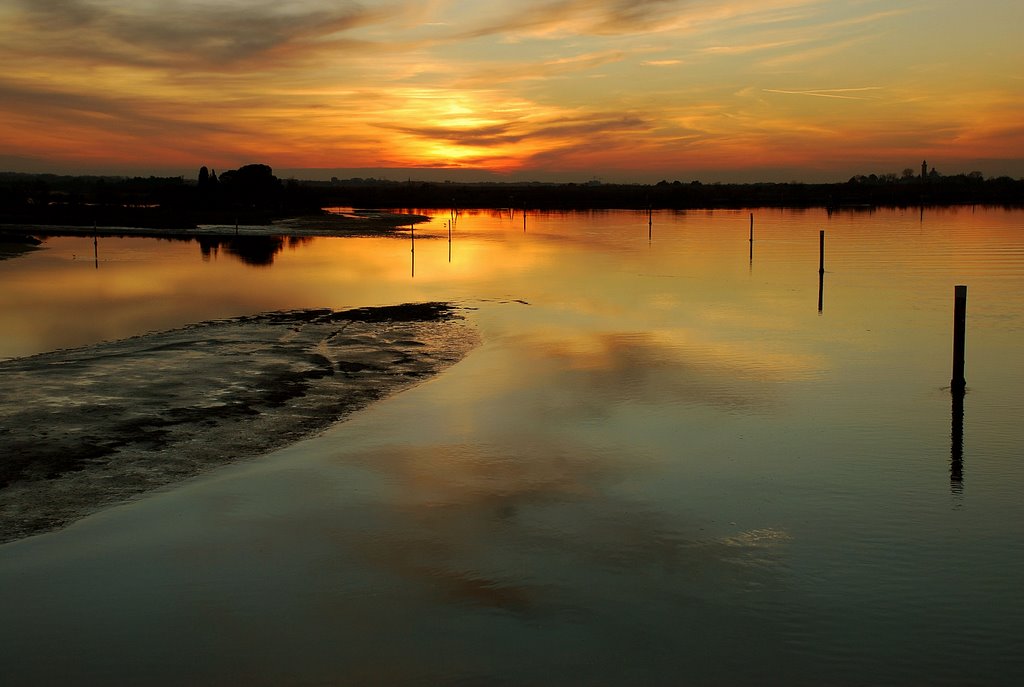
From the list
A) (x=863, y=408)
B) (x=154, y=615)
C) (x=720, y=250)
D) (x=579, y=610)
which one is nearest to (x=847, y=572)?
(x=579, y=610)

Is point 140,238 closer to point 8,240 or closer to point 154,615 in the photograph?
point 8,240

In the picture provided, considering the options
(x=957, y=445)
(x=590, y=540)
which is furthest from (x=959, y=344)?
(x=590, y=540)

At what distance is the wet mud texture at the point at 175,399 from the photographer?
14438 millimetres

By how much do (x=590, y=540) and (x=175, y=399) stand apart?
36.6 ft

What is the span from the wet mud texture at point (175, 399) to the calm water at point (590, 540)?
0.93 m

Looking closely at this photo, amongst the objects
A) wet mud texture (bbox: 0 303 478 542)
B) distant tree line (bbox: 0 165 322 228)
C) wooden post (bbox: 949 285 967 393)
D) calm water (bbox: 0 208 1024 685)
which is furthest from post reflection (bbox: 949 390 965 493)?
distant tree line (bbox: 0 165 322 228)

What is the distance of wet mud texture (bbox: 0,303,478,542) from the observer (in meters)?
14.4

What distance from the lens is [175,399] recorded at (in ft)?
63.9

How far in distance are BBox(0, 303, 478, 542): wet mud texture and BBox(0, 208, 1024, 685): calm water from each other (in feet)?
3.06

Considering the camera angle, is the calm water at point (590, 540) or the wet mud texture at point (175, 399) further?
the wet mud texture at point (175, 399)

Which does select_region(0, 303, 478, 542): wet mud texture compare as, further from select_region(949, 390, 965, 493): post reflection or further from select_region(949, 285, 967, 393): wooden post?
select_region(949, 285, 967, 393): wooden post

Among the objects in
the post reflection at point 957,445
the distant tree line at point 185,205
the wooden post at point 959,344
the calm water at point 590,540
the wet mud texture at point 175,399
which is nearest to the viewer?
the calm water at point 590,540

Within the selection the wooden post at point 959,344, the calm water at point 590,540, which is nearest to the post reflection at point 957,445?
the calm water at point 590,540

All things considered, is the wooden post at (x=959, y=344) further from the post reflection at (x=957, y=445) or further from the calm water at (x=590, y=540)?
the calm water at (x=590, y=540)
